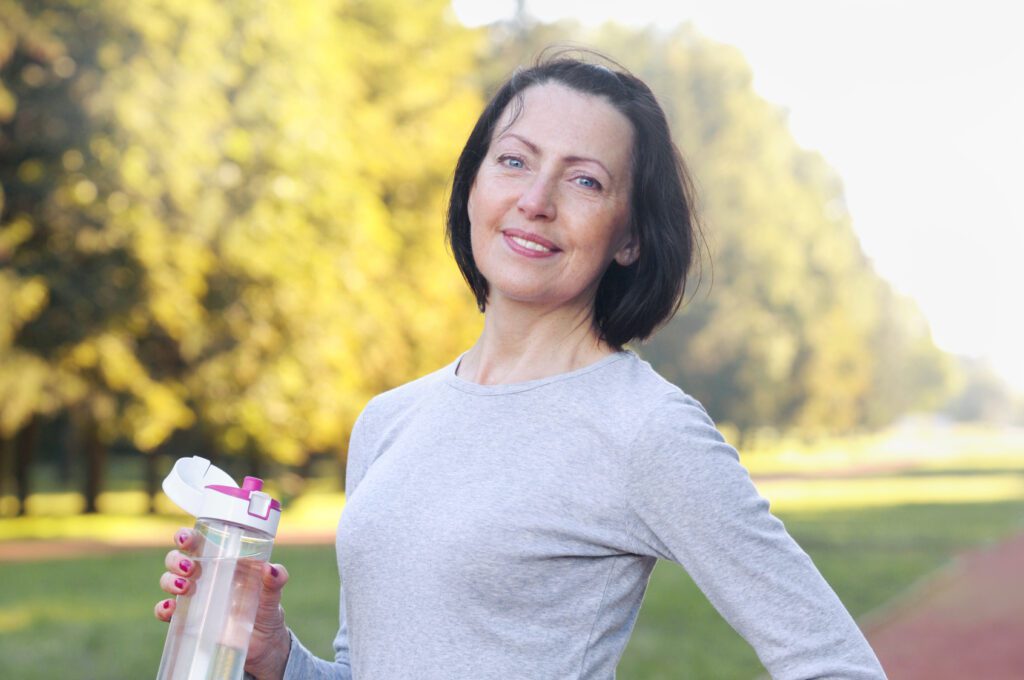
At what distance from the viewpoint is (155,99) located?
733 inches

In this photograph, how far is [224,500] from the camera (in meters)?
1.98

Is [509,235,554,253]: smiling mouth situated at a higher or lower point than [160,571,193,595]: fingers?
higher

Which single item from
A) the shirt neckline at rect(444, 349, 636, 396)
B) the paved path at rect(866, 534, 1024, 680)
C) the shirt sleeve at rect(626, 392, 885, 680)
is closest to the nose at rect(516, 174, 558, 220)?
the shirt neckline at rect(444, 349, 636, 396)

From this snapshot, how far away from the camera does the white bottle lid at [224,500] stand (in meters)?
1.98

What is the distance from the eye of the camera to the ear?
2318 mm

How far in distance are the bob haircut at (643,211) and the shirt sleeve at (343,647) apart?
476mm

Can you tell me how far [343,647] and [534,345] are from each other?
0.66 meters

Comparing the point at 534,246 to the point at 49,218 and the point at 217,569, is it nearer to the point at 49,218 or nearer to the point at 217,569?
the point at 217,569

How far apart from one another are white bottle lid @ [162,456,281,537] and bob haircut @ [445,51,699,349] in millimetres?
614

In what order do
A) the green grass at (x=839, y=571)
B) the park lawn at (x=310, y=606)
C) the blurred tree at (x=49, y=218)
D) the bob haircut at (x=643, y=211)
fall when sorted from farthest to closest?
the blurred tree at (x=49, y=218) → the green grass at (x=839, y=571) → the park lawn at (x=310, y=606) → the bob haircut at (x=643, y=211)

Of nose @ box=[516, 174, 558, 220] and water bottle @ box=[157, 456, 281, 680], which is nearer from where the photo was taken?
water bottle @ box=[157, 456, 281, 680]

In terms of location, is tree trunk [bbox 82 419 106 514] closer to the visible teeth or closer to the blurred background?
the blurred background

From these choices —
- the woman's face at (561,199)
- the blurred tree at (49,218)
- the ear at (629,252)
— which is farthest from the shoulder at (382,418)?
the blurred tree at (49,218)

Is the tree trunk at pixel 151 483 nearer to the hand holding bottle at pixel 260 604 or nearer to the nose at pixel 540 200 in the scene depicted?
the hand holding bottle at pixel 260 604
